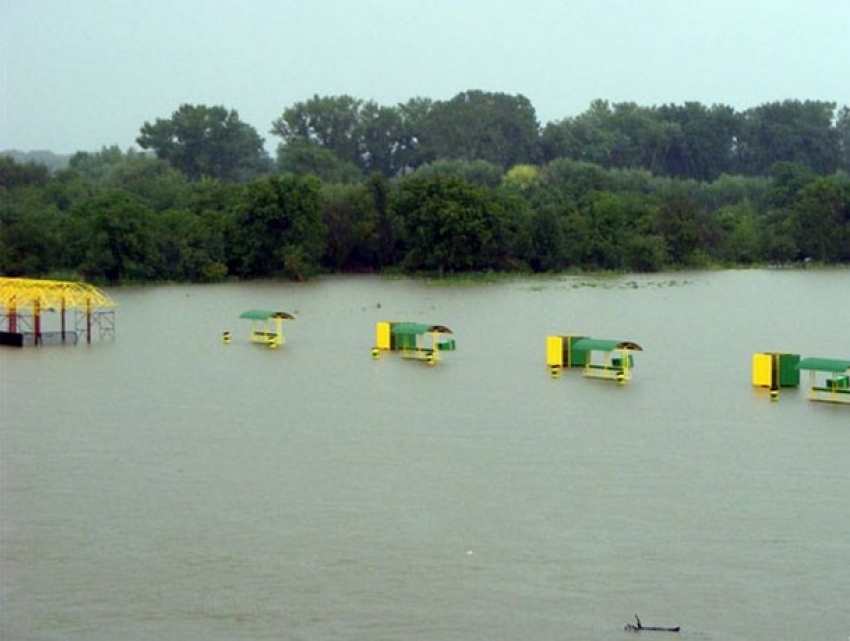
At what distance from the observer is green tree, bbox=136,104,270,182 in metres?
71.4

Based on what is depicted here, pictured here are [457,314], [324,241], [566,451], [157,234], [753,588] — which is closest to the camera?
[753,588]

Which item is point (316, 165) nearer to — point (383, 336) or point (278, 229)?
point (278, 229)

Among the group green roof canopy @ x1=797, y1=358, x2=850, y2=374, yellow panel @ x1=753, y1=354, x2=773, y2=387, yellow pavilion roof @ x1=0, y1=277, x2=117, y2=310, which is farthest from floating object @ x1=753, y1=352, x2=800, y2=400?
yellow pavilion roof @ x1=0, y1=277, x2=117, y2=310

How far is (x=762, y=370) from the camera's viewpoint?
19.9 meters

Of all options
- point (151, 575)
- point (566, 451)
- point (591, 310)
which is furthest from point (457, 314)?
point (151, 575)

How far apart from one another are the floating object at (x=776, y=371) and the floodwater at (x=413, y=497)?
2.12ft

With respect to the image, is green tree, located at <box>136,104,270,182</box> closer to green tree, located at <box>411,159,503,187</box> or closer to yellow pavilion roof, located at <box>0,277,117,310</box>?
green tree, located at <box>411,159,503,187</box>

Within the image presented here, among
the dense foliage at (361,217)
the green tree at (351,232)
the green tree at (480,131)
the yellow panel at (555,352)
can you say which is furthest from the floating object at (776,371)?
the green tree at (480,131)

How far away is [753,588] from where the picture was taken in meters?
10.3

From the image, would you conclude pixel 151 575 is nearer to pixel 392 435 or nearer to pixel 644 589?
pixel 644 589

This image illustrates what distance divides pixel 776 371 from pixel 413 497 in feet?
24.9

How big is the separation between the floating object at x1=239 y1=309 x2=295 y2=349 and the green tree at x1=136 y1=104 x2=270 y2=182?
43.3 metres

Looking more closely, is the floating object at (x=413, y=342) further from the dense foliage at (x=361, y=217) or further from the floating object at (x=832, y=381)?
the dense foliage at (x=361, y=217)

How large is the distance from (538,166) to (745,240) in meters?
24.5
